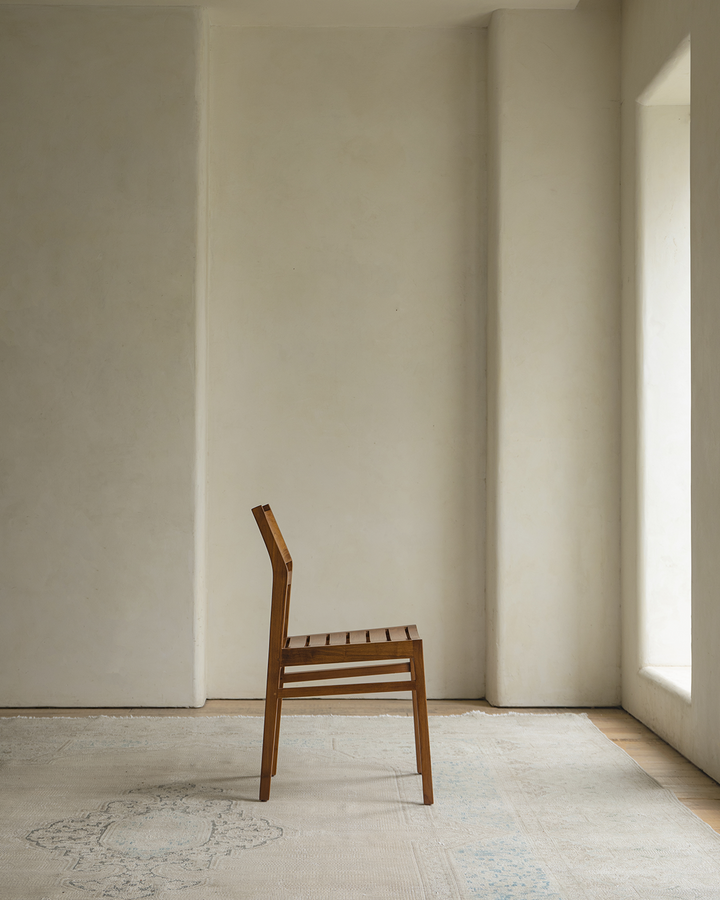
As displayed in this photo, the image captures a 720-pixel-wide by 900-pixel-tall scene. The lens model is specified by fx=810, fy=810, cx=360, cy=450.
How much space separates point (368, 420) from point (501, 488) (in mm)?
642

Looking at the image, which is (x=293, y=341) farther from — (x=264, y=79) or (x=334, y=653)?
(x=334, y=653)

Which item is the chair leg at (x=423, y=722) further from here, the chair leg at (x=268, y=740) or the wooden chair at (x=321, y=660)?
the chair leg at (x=268, y=740)

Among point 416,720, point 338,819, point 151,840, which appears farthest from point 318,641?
point 151,840

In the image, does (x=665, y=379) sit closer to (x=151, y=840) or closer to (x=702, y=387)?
(x=702, y=387)

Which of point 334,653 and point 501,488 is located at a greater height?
point 501,488

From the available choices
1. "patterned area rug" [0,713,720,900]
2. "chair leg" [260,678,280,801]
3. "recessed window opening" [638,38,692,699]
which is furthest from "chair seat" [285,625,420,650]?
"recessed window opening" [638,38,692,699]

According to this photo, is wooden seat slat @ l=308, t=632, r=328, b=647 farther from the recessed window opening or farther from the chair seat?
the recessed window opening

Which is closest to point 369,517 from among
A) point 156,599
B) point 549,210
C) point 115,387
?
point 156,599

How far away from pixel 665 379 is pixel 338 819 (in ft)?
6.84

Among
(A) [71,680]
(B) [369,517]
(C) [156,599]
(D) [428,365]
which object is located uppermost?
(D) [428,365]

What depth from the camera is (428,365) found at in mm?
3541

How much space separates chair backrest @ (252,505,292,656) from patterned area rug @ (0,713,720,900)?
0.45 meters

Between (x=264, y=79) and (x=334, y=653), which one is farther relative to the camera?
(x=264, y=79)

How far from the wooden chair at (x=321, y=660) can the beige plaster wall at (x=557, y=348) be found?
115 cm
